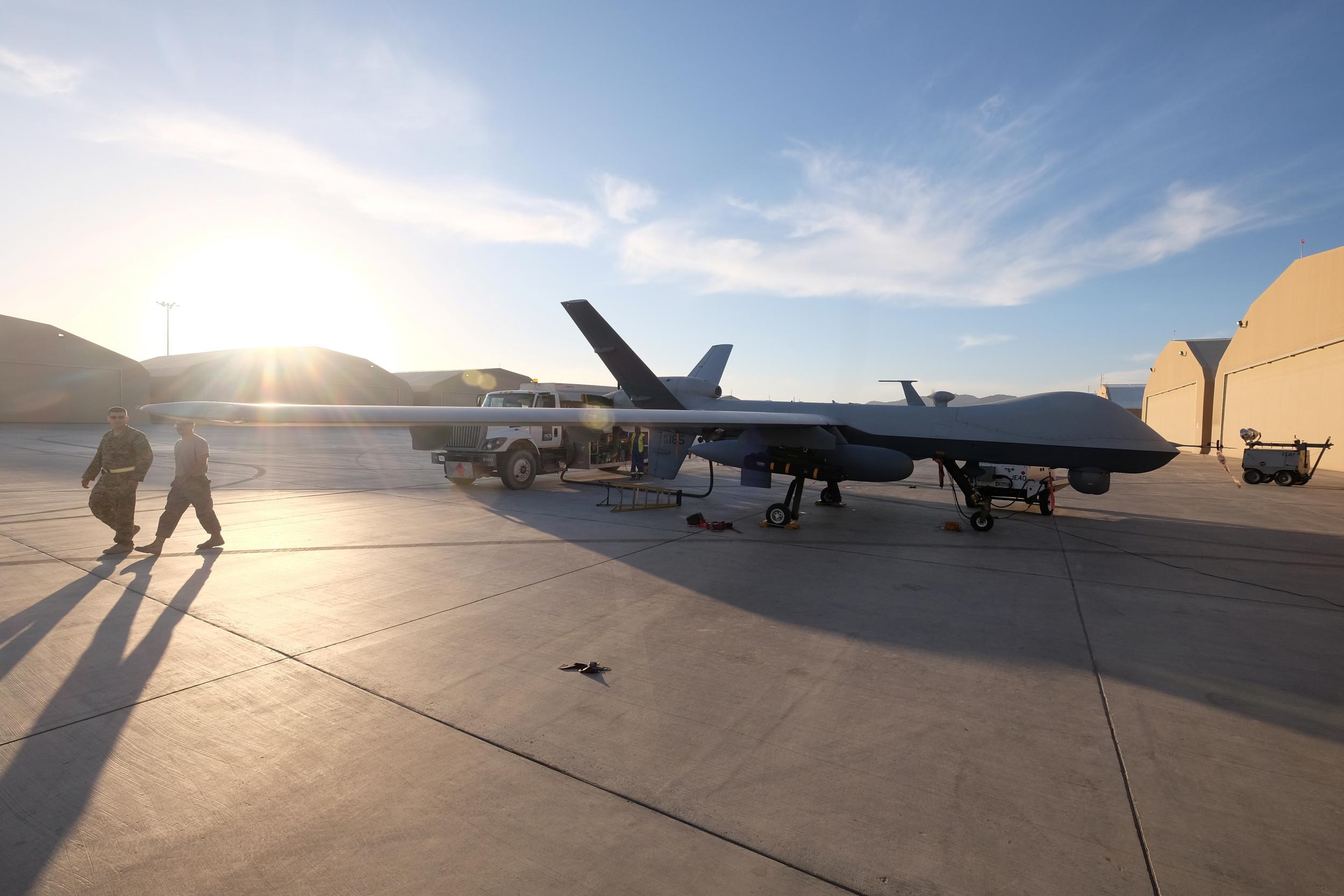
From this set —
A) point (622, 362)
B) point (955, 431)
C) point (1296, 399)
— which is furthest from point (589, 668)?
point (1296, 399)

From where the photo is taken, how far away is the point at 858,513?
11961 millimetres

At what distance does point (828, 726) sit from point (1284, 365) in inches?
1274

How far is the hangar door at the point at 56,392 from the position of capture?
41.8 meters

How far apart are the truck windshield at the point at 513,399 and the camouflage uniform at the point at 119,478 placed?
775 cm

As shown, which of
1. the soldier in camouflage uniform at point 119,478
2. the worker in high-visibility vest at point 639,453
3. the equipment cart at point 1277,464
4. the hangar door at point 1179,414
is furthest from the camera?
the hangar door at point 1179,414

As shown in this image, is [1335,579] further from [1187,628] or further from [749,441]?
[749,441]

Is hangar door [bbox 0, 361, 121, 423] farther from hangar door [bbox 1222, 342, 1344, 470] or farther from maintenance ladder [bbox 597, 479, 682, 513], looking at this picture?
hangar door [bbox 1222, 342, 1344, 470]

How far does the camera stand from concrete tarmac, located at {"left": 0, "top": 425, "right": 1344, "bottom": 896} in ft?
8.71

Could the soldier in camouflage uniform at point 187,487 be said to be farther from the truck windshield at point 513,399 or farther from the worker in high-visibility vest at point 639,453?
the worker in high-visibility vest at point 639,453

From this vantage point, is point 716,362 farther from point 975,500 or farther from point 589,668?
point 589,668

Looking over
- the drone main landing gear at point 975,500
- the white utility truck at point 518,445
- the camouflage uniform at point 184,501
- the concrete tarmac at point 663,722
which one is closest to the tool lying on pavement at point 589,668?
the concrete tarmac at point 663,722

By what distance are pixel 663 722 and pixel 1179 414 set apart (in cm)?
4911

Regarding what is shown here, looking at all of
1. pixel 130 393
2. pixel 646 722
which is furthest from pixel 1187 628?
pixel 130 393

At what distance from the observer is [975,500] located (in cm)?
1058
